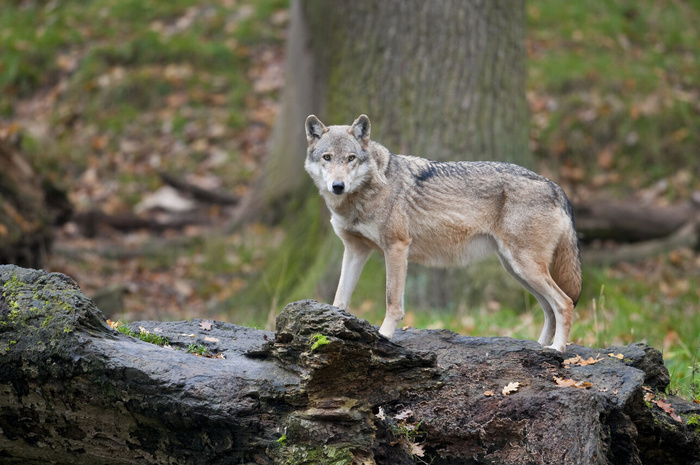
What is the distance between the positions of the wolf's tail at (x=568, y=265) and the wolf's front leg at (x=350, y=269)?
1571 millimetres

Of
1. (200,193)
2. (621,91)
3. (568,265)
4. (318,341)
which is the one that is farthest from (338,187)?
(621,91)

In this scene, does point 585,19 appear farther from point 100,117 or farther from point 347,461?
point 347,461

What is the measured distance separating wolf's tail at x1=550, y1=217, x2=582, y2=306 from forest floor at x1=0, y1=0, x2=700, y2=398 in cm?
332

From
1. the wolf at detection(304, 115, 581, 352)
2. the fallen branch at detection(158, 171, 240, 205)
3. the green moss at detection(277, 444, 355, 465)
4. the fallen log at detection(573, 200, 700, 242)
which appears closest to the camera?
the green moss at detection(277, 444, 355, 465)

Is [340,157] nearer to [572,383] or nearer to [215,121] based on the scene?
[572,383]

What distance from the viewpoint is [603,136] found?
1438 centimetres

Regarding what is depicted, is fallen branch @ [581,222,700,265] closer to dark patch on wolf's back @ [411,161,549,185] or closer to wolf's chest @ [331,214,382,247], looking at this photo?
dark patch on wolf's back @ [411,161,549,185]

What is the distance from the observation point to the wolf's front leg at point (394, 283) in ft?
17.9

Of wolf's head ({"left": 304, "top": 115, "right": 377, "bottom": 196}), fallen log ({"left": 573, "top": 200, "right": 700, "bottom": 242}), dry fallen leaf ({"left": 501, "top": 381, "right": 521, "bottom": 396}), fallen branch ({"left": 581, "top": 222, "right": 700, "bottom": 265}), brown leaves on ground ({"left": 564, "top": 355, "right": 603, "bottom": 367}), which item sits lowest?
fallen branch ({"left": 581, "top": 222, "right": 700, "bottom": 265})

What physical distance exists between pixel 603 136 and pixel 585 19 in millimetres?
4315

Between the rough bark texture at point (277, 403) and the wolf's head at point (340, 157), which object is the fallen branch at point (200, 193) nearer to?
the wolf's head at point (340, 157)

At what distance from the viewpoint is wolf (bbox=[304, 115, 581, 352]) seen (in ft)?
18.5

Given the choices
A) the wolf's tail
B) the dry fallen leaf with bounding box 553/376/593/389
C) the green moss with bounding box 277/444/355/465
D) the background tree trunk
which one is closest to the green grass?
the background tree trunk

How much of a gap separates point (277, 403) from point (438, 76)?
5.96 meters
